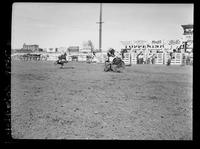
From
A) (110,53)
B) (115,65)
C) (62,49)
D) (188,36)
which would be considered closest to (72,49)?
(62,49)

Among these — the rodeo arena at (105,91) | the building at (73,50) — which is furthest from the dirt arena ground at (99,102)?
the building at (73,50)

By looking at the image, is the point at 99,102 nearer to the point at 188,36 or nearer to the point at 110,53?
the point at 110,53

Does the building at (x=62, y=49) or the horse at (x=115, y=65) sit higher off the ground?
the building at (x=62, y=49)

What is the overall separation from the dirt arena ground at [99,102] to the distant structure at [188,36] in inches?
10.3

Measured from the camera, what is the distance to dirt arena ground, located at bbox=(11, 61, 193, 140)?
2.43 meters

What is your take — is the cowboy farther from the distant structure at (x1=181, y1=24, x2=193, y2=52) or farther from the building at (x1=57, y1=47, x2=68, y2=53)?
the distant structure at (x1=181, y1=24, x2=193, y2=52)

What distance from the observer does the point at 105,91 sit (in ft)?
8.79

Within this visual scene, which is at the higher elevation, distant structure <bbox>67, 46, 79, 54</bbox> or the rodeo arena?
distant structure <bbox>67, 46, 79, 54</bbox>

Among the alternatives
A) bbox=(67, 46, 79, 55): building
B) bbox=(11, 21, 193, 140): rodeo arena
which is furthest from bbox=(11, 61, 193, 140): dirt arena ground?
bbox=(67, 46, 79, 55): building

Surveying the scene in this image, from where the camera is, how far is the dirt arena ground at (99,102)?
2428 millimetres

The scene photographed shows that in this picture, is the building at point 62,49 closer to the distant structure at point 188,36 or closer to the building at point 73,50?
the building at point 73,50

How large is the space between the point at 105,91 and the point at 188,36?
1.27 m

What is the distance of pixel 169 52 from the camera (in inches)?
107
